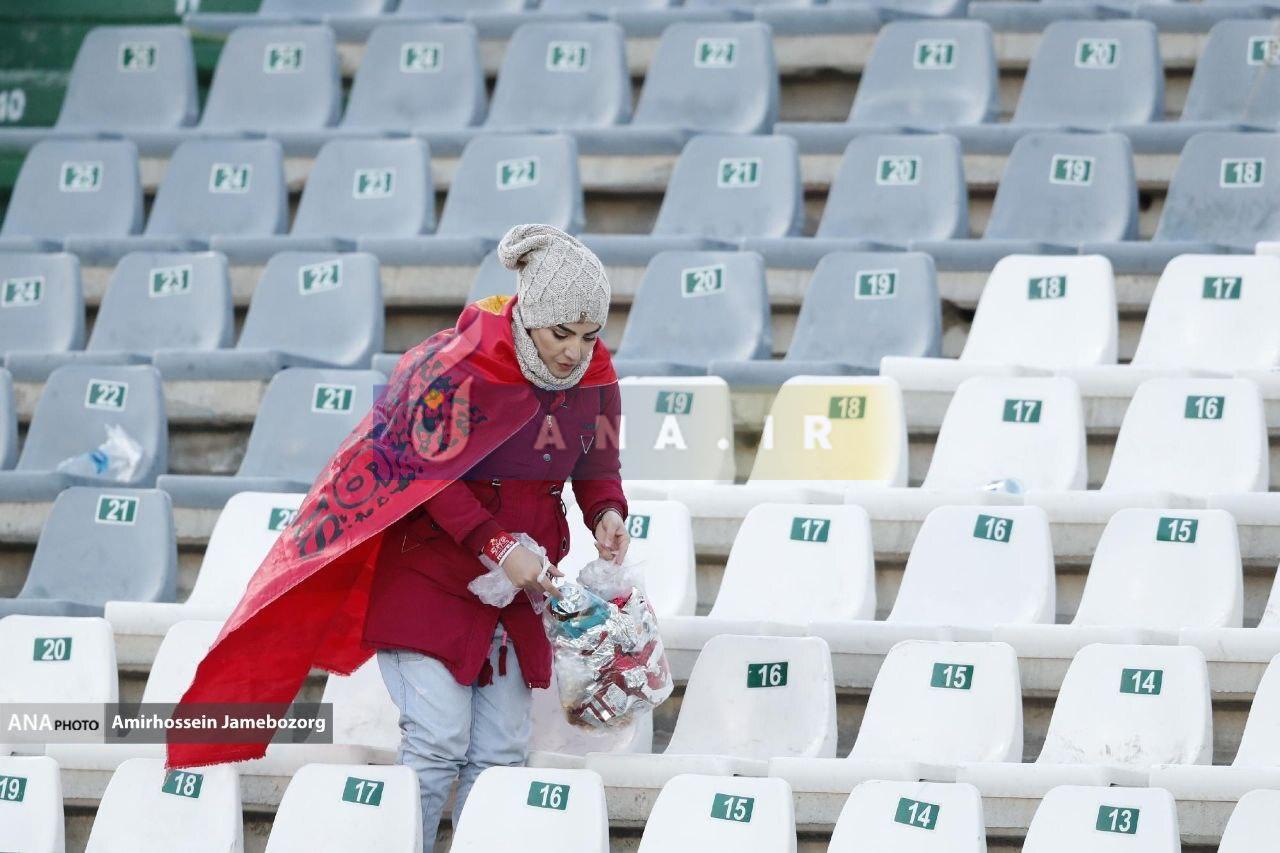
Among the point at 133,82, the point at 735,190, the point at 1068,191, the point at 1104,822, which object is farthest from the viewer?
the point at 133,82

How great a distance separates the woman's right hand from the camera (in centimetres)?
353

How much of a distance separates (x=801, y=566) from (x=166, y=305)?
7.28 ft

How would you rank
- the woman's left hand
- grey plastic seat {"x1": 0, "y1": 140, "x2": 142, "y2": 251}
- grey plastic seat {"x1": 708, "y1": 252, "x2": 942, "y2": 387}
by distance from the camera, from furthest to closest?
grey plastic seat {"x1": 0, "y1": 140, "x2": 142, "y2": 251}
grey plastic seat {"x1": 708, "y1": 252, "x2": 942, "y2": 387}
the woman's left hand

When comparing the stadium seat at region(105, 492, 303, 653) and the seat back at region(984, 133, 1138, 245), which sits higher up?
the seat back at region(984, 133, 1138, 245)

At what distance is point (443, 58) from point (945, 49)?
154cm

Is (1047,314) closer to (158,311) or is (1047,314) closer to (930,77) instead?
(930,77)

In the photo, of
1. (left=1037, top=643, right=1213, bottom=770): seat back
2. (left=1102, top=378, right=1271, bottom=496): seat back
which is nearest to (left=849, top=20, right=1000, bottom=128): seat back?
(left=1102, top=378, right=1271, bottom=496): seat back

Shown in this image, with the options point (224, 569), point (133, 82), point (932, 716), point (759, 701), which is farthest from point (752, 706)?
point (133, 82)

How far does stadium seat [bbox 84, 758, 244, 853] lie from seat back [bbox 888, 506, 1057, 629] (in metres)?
1.30

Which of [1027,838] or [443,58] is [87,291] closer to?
[443,58]

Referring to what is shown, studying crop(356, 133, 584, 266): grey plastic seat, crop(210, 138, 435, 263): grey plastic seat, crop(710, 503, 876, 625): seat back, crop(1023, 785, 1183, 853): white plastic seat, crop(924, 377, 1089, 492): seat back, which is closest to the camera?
crop(1023, 785, 1183, 853): white plastic seat

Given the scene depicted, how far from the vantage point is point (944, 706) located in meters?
3.72

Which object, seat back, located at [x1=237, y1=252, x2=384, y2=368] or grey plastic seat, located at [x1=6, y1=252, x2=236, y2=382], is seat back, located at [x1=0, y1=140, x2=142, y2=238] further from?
seat back, located at [x1=237, y1=252, x2=384, y2=368]

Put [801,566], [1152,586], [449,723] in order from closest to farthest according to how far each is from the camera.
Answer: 1. [449,723]
2. [1152,586]
3. [801,566]
